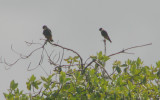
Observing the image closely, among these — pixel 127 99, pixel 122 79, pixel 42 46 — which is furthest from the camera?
pixel 42 46

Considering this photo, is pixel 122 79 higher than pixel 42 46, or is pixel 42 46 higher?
pixel 42 46

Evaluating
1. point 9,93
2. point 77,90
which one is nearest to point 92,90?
point 77,90

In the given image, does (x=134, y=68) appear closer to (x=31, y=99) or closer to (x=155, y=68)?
(x=155, y=68)

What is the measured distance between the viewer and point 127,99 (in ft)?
16.9

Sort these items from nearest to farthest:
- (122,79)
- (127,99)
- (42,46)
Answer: (127,99) → (122,79) → (42,46)

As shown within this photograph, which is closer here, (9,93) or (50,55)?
(9,93)

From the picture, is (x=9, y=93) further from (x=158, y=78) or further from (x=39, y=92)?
(x=158, y=78)

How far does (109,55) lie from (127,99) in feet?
3.44

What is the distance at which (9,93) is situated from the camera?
5281mm

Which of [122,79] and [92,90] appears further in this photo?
[122,79]

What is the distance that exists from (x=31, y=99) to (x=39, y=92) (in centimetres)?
18

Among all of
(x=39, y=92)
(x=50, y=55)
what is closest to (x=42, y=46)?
(x=50, y=55)

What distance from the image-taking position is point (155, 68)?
245 inches

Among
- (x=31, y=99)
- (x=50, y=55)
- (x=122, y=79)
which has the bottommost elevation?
(x=31, y=99)
